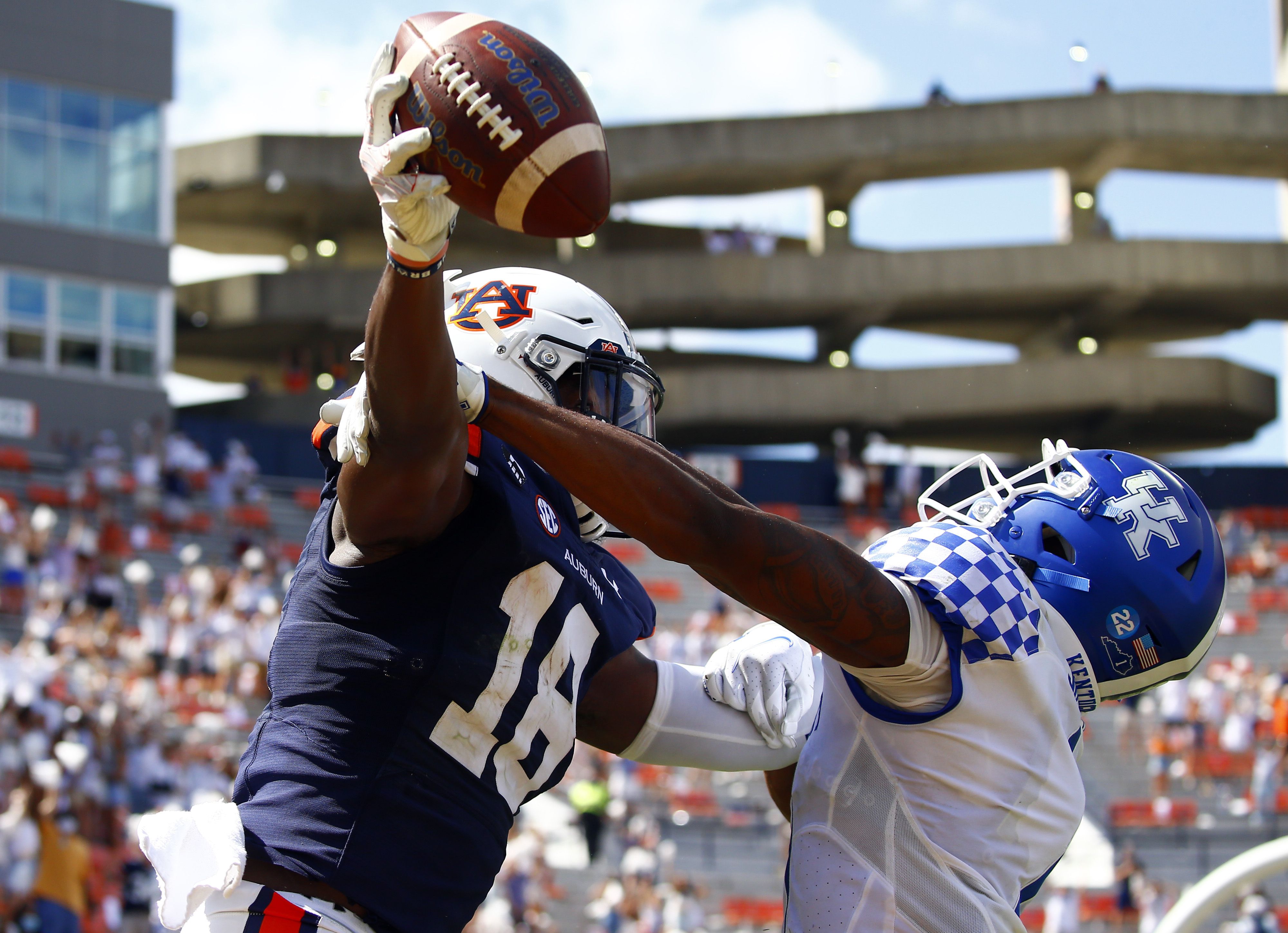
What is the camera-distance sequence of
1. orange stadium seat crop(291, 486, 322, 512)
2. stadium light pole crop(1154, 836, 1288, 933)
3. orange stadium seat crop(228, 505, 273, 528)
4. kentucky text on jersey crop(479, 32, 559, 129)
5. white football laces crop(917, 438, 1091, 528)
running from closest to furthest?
kentucky text on jersey crop(479, 32, 559, 129) → white football laces crop(917, 438, 1091, 528) → stadium light pole crop(1154, 836, 1288, 933) → orange stadium seat crop(228, 505, 273, 528) → orange stadium seat crop(291, 486, 322, 512)

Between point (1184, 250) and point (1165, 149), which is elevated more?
point (1165, 149)

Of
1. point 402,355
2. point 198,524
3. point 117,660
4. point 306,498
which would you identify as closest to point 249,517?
point 198,524

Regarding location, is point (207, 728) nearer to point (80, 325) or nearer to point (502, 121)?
point (502, 121)

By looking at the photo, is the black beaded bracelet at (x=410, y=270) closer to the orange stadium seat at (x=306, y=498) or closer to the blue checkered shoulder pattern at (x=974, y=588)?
the blue checkered shoulder pattern at (x=974, y=588)

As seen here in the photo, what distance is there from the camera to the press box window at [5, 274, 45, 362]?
23.4m

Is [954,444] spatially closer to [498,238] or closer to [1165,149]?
[1165,149]

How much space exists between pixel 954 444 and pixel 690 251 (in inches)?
270

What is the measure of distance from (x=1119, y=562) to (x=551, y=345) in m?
1.15

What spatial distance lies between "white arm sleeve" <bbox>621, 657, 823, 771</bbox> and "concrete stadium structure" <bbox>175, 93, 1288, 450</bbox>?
81.3ft

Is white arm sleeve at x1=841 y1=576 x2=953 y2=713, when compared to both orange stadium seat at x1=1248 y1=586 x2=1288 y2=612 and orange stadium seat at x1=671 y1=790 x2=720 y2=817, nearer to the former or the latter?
orange stadium seat at x1=671 y1=790 x2=720 y2=817

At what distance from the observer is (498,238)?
2872 centimetres

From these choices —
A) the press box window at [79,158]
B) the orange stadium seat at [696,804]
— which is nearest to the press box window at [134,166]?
the press box window at [79,158]

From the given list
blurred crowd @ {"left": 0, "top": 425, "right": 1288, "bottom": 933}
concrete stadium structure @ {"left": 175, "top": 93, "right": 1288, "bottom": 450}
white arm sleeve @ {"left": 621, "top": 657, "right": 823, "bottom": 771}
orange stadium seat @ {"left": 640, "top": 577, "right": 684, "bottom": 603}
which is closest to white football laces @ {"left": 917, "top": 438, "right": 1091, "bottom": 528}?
white arm sleeve @ {"left": 621, "top": 657, "right": 823, "bottom": 771}

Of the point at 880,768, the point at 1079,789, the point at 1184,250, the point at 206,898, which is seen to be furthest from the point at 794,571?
the point at 1184,250
